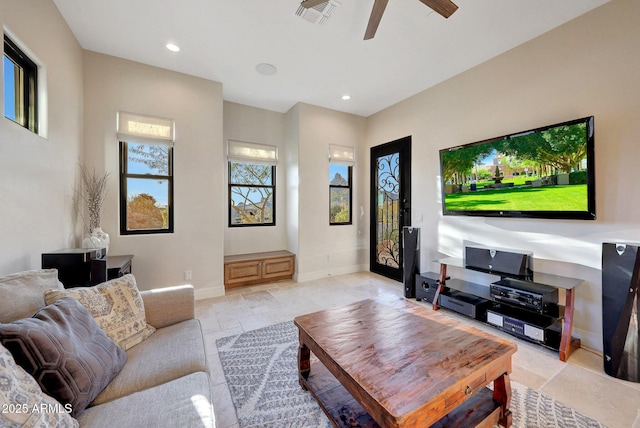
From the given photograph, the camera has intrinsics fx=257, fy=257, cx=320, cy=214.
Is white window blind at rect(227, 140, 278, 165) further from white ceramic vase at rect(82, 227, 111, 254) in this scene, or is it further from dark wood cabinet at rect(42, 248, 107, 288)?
dark wood cabinet at rect(42, 248, 107, 288)

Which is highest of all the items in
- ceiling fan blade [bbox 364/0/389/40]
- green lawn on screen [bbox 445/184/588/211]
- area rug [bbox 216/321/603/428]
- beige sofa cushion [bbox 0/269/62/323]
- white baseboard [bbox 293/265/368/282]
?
ceiling fan blade [bbox 364/0/389/40]

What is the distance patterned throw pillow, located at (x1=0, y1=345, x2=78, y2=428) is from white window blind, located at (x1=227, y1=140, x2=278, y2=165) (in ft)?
12.2

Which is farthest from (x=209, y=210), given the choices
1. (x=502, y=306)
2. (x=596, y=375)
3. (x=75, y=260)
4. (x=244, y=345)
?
(x=596, y=375)

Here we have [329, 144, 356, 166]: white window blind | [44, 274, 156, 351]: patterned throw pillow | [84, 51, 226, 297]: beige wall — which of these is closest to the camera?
[44, 274, 156, 351]: patterned throw pillow

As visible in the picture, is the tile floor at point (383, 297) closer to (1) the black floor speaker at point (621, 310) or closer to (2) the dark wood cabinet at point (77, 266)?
(1) the black floor speaker at point (621, 310)

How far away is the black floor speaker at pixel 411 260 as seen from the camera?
3549mm

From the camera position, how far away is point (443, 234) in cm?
351

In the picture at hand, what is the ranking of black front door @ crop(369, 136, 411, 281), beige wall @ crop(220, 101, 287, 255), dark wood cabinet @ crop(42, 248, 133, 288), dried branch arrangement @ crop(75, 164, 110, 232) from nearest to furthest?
dark wood cabinet @ crop(42, 248, 133, 288) → dried branch arrangement @ crop(75, 164, 110, 232) → black front door @ crop(369, 136, 411, 281) → beige wall @ crop(220, 101, 287, 255)

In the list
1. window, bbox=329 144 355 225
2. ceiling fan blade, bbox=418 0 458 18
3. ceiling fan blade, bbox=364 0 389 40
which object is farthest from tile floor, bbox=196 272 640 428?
ceiling fan blade, bbox=364 0 389 40

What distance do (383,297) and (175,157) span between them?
11.0ft

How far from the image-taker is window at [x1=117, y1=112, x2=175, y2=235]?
3139 mm

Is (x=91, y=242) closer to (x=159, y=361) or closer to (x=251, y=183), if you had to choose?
(x=159, y=361)

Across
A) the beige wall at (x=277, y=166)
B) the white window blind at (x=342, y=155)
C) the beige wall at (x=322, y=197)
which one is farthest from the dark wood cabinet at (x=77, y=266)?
the white window blind at (x=342, y=155)

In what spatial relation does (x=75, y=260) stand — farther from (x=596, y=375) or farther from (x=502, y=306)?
(x=596, y=375)
